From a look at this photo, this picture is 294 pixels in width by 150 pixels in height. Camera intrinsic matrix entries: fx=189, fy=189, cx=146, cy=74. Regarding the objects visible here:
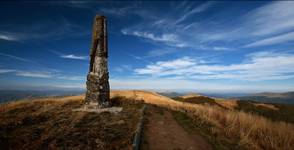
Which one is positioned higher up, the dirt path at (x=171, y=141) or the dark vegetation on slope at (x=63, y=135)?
the dark vegetation on slope at (x=63, y=135)

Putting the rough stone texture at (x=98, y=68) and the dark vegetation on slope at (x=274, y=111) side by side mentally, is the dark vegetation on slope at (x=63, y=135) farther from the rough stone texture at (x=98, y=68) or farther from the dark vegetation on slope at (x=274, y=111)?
the dark vegetation on slope at (x=274, y=111)

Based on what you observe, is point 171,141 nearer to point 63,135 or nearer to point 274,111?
point 63,135

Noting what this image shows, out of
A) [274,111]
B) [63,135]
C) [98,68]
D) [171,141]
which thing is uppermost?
[98,68]

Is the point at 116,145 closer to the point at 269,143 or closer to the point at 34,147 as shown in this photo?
the point at 34,147

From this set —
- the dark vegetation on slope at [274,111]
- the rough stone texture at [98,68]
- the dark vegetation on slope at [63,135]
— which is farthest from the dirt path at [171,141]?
the dark vegetation on slope at [274,111]

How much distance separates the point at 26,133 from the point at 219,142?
7271 millimetres

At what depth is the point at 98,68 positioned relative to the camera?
43.7 ft

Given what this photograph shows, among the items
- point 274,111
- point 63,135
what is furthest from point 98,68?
point 274,111

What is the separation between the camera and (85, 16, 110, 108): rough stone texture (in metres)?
13.3

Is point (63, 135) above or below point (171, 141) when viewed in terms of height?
above

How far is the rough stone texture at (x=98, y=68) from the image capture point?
13.3m

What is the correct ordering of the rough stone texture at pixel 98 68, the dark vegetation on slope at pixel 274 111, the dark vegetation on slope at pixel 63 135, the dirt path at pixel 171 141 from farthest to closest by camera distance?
the dark vegetation on slope at pixel 274 111
the rough stone texture at pixel 98 68
the dirt path at pixel 171 141
the dark vegetation on slope at pixel 63 135

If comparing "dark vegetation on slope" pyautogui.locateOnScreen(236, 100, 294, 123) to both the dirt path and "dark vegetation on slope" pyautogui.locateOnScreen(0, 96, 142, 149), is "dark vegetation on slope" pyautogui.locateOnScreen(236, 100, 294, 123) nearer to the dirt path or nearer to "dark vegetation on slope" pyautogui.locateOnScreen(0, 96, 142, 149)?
the dirt path

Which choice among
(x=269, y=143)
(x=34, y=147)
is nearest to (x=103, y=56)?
(x=34, y=147)
